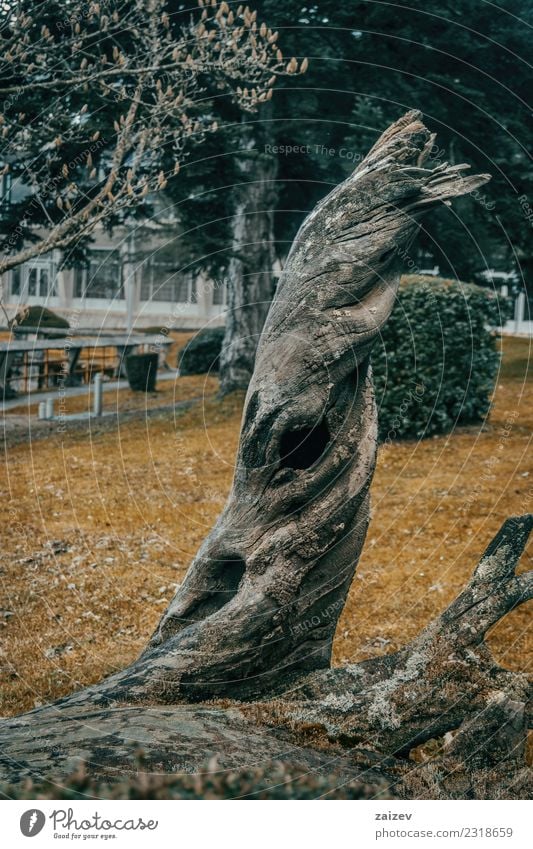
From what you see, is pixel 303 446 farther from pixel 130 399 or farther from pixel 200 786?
pixel 130 399

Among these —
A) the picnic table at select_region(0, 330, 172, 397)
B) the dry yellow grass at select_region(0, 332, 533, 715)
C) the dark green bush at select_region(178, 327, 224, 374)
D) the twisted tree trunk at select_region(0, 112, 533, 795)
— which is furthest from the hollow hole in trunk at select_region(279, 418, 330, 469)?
the dark green bush at select_region(178, 327, 224, 374)

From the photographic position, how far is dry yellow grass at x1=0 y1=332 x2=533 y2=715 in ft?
30.3

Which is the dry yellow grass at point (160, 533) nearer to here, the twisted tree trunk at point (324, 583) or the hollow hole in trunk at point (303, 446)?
the twisted tree trunk at point (324, 583)

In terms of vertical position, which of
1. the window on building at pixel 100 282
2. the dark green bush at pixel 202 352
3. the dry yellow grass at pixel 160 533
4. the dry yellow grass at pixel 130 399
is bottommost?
the dry yellow grass at pixel 160 533

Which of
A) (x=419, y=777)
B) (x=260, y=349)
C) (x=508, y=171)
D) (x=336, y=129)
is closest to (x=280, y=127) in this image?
(x=336, y=129)

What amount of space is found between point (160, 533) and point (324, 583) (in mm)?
7163

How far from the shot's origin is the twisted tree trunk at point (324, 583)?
533 centimetres

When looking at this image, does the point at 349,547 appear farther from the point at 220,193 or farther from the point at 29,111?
the point at 220,193

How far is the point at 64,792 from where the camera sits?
13.9ft

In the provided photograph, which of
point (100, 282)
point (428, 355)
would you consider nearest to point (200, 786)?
point (428, 355)

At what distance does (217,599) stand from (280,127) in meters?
14.6

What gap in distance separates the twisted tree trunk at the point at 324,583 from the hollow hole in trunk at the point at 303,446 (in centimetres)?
1

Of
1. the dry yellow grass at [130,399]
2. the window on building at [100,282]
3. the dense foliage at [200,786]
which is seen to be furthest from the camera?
the window on building at [100,282]

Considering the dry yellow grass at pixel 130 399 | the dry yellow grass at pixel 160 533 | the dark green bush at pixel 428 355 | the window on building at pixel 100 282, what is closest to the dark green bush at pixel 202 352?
the dry yellow grass at pixel 130 399
